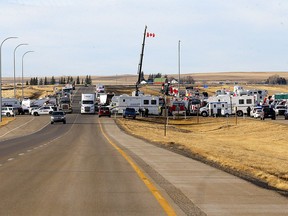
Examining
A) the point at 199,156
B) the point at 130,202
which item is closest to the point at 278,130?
the point at 199,156

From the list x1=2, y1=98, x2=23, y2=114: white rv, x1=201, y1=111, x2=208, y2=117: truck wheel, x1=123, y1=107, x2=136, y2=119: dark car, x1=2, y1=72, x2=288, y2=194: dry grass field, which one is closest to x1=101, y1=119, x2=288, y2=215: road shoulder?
x1=2, y1=72, x2=288, y2=194: dry grass field

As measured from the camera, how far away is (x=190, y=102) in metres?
95.4

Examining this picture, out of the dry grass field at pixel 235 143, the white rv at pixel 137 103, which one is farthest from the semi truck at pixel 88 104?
the dry grass field at pixel 235 143

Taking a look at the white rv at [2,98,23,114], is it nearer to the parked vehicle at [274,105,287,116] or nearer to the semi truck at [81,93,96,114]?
the semi truck at [81,93,96,114]

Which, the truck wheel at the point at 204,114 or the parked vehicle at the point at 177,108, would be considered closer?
the parked vehicle at the point at 177,108

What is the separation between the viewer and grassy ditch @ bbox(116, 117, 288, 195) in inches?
778

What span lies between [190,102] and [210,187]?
80.8 m

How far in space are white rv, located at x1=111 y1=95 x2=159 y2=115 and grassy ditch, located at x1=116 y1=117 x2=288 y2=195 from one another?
5.48 metres

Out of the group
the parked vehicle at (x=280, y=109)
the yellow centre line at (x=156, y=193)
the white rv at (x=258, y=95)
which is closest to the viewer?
the yellow centre line at (x=156, y=193)

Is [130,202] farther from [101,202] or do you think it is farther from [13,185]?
[13,185]

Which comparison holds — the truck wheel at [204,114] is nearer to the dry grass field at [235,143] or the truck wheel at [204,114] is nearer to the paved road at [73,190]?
the dry grass field at [235,143]

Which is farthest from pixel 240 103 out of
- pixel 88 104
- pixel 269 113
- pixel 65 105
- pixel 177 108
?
pixel 65 105

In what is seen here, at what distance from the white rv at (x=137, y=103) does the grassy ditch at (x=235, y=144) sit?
5.48 meters

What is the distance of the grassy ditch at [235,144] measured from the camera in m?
19.8
